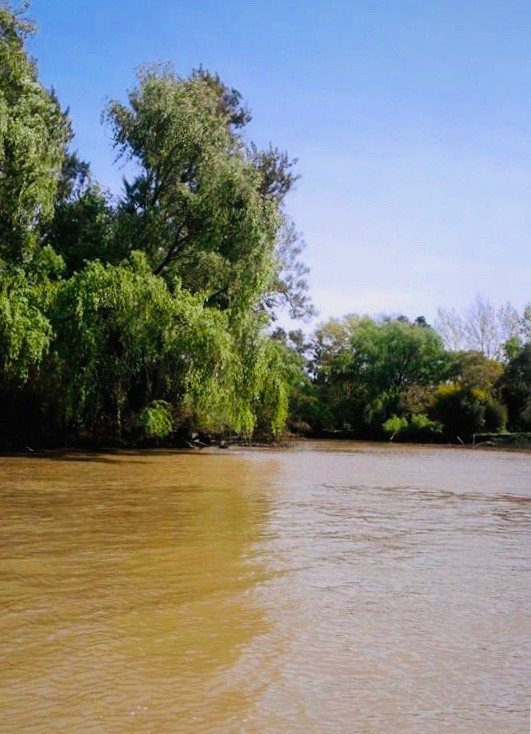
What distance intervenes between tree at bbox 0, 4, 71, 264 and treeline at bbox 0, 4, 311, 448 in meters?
0.04

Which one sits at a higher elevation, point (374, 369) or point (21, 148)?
point (21, 148)

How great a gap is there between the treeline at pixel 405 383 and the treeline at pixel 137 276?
2297 centimetres

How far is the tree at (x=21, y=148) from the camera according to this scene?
1733cm

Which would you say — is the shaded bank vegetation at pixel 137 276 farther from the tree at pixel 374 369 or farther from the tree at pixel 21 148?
the tree at pixel 374 369

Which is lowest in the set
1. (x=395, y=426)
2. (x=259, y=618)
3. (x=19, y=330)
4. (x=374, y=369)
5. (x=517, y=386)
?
(x=259, y=618)

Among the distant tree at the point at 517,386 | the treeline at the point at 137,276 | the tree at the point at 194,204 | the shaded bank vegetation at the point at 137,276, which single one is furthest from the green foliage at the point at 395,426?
the tree at the point at 194,204

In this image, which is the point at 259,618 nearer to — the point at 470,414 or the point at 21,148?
the point at 21,148

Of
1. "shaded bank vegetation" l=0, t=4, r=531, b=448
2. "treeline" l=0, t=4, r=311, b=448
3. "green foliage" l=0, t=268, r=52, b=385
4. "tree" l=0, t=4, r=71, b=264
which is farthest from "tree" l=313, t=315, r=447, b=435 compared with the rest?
"green foliage" l=0, t=268, r=52, b=385

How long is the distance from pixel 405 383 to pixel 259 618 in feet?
177

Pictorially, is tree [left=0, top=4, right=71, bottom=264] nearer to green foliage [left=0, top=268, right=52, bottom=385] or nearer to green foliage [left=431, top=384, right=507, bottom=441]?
green foliage [left=0, top=268, right=52, bottom=385]

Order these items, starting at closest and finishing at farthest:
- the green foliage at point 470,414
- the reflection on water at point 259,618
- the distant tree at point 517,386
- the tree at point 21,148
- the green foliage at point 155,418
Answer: the reflection on water at point 259,618 < the tree at point 21,148 < the green foliage at point 155,418 < the green foliage at point 470,414 < the distant tree at point 517,386

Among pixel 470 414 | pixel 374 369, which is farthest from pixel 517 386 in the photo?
pixel 374 369

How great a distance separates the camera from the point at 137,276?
19.1 metres

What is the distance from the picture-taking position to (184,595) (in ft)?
16.2
